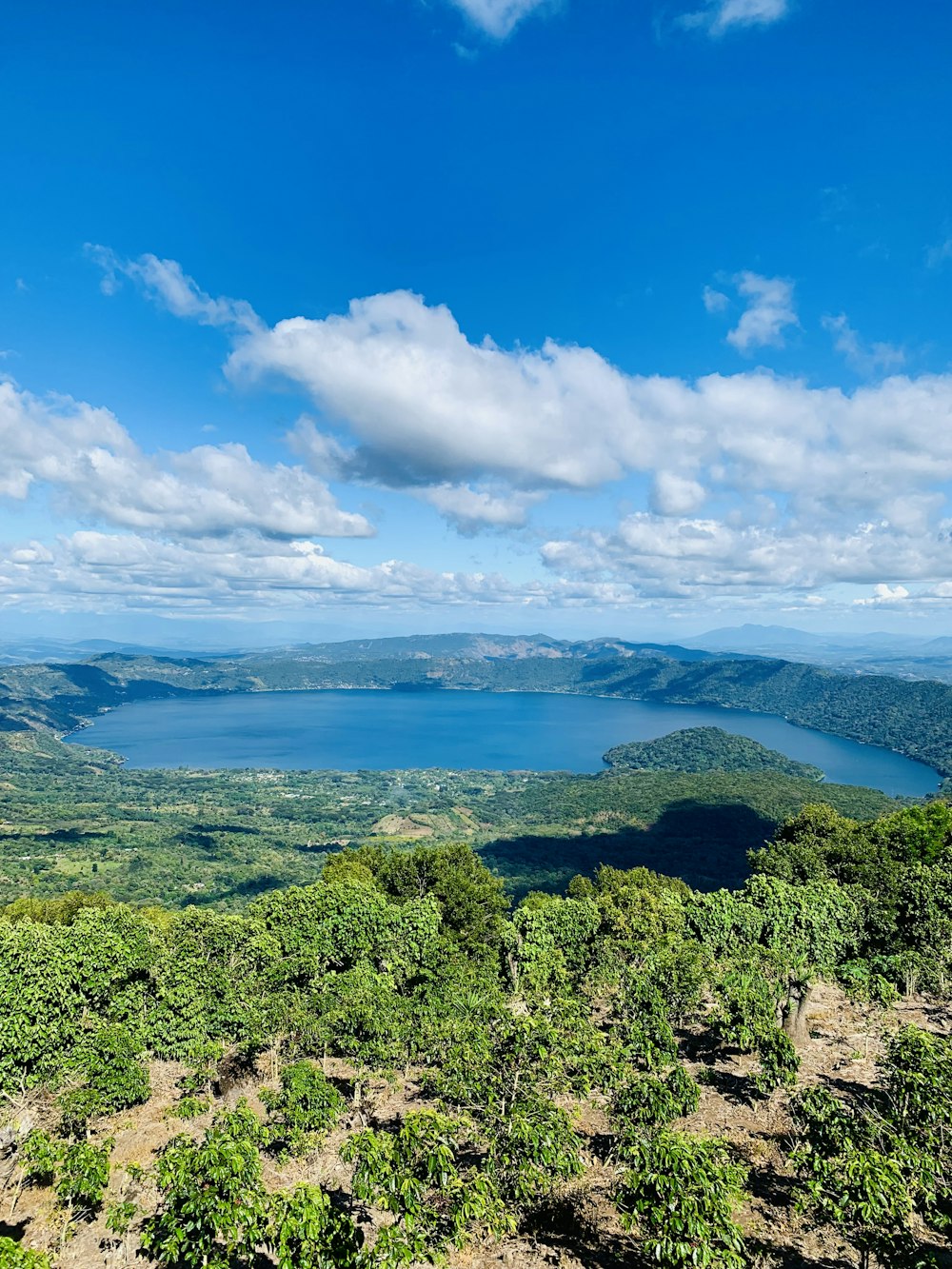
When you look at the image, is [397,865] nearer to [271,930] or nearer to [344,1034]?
[271,930]

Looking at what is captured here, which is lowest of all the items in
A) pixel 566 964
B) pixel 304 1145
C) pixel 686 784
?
pixel 686 784

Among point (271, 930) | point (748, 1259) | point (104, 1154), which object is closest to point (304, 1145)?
point (104, 1154)

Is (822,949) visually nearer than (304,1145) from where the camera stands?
No

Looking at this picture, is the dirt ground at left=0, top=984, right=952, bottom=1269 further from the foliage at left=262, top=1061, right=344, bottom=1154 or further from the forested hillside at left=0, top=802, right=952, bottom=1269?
the foliage at left=262, top=1061, right=344, bottom=1154

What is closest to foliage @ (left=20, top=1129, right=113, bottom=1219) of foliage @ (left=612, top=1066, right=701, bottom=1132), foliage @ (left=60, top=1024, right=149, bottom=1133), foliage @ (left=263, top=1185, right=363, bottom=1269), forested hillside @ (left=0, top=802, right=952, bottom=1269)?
forested hillside @ (left=0, top=802, right=952, bottom=1269)

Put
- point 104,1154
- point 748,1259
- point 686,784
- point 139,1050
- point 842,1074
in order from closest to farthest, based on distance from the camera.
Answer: point 748,1259 → point 104,1154 → point 139,1050 → point 842,1074 → point 686,784
